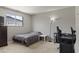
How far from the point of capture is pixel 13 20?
1.36 metres

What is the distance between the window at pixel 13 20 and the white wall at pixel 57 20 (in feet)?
0.82

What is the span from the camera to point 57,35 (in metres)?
1.39

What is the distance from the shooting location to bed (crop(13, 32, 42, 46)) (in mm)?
1391

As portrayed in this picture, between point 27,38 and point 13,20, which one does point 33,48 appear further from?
point 13,20

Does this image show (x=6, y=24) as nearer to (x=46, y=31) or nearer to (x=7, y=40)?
(x=7, y=40)

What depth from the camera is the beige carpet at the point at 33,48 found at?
123 cm

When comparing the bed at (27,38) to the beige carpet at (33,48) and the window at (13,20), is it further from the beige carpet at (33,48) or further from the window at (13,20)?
the window at (13,20)

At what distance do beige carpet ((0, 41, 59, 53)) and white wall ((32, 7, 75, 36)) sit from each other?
0.24 meters

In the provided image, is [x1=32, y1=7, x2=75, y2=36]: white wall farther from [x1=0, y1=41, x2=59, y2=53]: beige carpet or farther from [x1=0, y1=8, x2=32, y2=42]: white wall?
[x1=0, y1=41, x2=59, y2=53]: beige carpet

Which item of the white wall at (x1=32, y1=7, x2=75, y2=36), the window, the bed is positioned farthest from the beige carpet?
the window

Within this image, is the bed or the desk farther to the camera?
the bed

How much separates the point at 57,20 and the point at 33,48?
2.22ft

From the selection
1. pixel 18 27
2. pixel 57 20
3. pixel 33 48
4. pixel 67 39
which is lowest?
pixel 33 48

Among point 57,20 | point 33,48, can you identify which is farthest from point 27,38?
point 57,20
